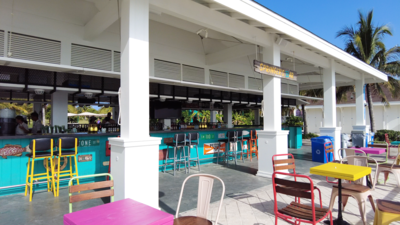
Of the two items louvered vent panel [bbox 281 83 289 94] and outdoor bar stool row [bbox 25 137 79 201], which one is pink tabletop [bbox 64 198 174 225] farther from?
louvered vent panel [bbox 281 83 289 94]

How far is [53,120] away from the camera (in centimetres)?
600

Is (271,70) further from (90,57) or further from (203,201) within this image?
(90,57)

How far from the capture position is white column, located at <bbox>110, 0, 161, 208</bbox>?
3.18 meters

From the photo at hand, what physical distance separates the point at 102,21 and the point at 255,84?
6.65m

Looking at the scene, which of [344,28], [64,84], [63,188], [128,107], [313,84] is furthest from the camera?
[344,28]

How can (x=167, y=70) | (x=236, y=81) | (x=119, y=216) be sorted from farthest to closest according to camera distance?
(x=236, y=81), (x=167, y=70), (x=119, y=216)

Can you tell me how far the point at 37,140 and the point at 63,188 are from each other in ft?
3.93

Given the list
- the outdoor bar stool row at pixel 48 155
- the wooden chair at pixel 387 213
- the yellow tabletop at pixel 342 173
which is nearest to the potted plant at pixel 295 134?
the yellow tabletop at pixel 342 173

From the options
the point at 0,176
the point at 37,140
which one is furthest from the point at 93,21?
the point at 0,176

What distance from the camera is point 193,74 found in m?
7.68

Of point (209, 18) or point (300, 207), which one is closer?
point (300, 207)

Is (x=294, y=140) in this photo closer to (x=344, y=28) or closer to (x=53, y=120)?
(x=344, y=28)

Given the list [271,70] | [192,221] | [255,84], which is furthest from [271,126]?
[255,84]

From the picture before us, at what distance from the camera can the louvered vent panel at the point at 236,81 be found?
882 centimetres
